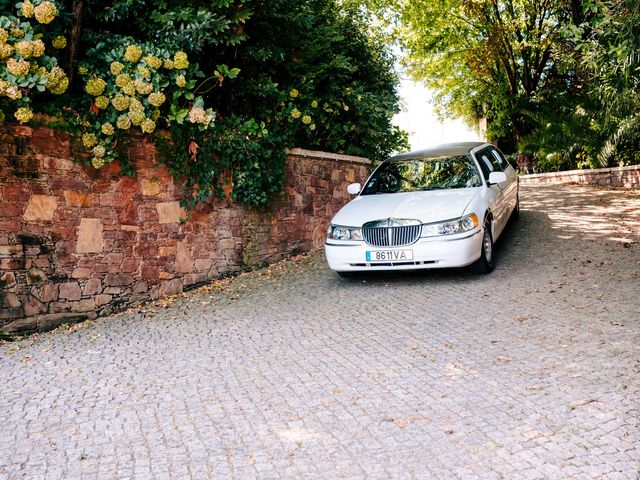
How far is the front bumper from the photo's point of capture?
7133mm

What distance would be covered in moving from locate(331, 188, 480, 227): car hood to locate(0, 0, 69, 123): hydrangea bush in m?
3.78

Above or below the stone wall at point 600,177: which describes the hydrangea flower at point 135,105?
above

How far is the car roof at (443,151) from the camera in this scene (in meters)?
8.98

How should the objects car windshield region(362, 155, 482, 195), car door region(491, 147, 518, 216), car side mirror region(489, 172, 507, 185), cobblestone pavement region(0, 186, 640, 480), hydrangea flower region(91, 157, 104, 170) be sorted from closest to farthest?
cobblestone pavement region(0, 186, 640, 480), hydrangea flower region(91, 157, 104, 170), car side mirror region(489, 172, 507, 185), car windshield region(362, 155, 482, 195), car door region(491, 147, 518, 216)

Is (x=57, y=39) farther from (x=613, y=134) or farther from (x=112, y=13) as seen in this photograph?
(x=613, y=134)

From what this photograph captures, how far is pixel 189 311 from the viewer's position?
7375 millimetres

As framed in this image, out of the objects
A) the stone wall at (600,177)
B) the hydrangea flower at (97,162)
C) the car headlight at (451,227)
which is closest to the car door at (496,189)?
the car headlight at (451,227)

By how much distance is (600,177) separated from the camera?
16906mm

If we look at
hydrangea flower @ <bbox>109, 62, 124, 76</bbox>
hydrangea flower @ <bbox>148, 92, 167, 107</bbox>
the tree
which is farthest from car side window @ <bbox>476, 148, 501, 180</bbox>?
the tree

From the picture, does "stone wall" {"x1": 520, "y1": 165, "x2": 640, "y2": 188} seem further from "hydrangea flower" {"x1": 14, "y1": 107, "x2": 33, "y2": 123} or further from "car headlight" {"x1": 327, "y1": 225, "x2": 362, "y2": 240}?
"hydrangea flower" {"x1": 14, "y1": 107, "x2": 33, "y2": 123}

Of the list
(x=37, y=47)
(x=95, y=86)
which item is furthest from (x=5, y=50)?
(x=95, y=86)

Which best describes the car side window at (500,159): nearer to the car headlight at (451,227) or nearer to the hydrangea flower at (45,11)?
the car headlight at (451,227)

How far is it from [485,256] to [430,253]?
37.5 inches

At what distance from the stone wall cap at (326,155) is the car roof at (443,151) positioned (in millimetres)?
1680
